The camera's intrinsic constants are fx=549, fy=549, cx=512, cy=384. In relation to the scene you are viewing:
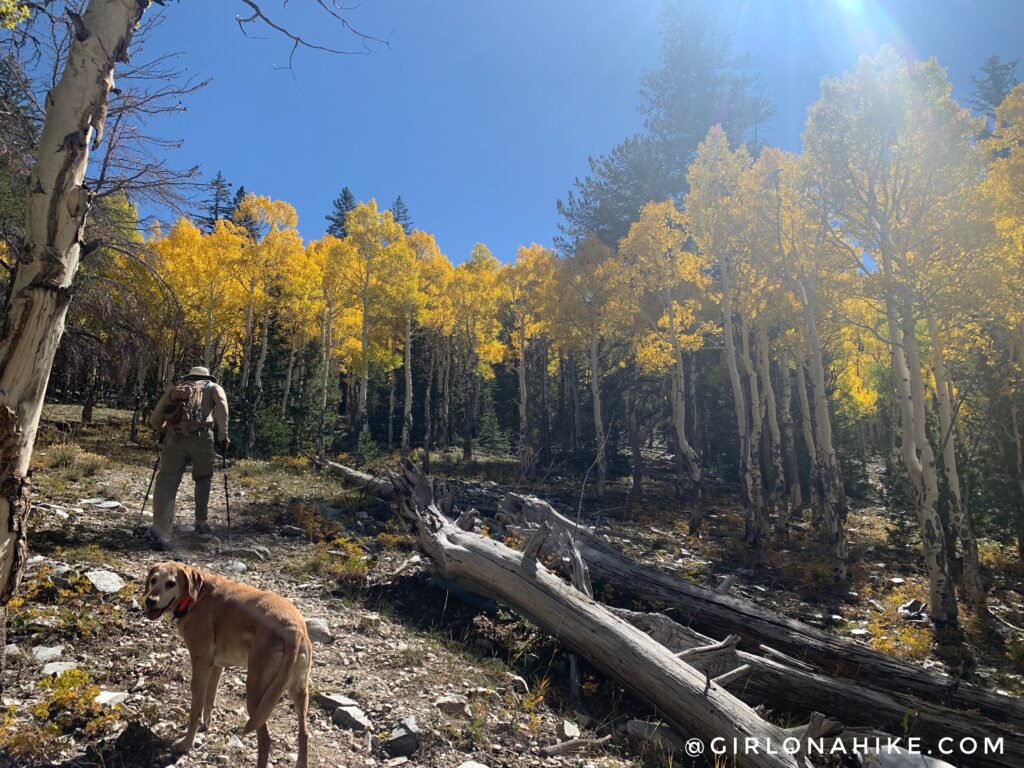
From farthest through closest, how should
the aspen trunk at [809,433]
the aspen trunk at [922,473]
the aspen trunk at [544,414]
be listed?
1. the aspen trunk at [544,414]
2. the aspen trunk at [809,433]
3. the aspen trunk at [922,473]

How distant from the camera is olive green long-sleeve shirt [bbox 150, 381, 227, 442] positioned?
7.19m

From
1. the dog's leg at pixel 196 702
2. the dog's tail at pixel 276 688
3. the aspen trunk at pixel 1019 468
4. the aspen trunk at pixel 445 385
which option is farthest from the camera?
the aspen trunk at pixel 445 385

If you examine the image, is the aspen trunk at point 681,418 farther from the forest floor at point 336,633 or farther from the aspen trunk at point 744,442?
the forest floor at point 336,633

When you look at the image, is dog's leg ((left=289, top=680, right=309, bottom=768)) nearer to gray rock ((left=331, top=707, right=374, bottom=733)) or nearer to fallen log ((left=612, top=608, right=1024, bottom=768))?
gray rock ((left=331, top=707, right=374, bottom=733))

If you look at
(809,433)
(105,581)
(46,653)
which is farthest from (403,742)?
(809,433)

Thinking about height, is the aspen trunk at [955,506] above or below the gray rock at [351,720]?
above

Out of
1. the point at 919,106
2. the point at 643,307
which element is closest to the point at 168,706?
the point at 919,106

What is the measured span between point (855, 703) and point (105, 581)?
7.47 metres

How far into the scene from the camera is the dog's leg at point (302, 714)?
3182mm

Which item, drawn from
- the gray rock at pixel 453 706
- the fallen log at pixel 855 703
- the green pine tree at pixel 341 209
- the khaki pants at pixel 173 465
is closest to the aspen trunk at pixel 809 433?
the fallen log at pixel 855 703

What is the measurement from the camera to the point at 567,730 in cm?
458

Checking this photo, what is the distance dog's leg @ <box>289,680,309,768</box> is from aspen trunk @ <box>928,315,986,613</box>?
10.6 metres

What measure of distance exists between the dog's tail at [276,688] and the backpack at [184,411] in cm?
511

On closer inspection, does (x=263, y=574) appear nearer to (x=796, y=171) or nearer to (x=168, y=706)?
(x=168, y=706)
